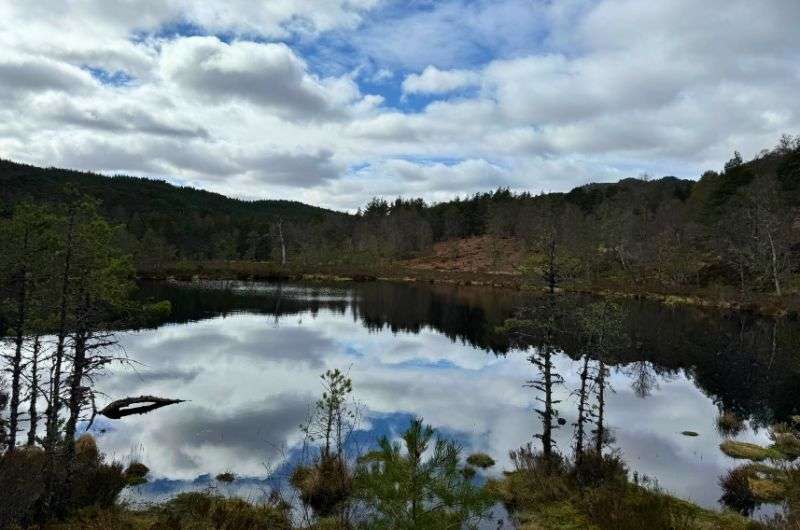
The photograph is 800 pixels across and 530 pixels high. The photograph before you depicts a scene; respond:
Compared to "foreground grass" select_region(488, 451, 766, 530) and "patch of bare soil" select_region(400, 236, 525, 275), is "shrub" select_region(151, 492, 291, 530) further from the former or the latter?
"patch of bare soil" select_region(400, 236, 525, 275)

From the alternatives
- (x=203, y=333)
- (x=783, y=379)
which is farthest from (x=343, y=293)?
(x=783, y=379)

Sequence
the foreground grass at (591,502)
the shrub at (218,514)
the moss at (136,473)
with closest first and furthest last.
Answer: the shrub at (218,514)
the foreground grass at (591,502)
the moss at (136,473)

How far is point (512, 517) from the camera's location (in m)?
14.5

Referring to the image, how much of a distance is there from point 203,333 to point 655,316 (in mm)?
49745

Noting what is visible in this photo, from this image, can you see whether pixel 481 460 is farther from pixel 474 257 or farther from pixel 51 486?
pixel 474 257

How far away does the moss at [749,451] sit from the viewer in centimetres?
2011

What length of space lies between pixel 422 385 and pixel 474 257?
119691 mm

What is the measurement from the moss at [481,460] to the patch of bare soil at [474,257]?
10654cm

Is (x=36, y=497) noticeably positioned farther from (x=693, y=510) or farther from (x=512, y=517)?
(x=693, y=510)

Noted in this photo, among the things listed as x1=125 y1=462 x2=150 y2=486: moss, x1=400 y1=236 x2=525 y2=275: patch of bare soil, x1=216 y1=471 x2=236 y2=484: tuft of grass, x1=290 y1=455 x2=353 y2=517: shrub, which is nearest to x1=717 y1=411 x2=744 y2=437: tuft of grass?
x1=290 y1=455 x2=353 y2=517: shrub

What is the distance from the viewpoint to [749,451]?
20.6 metres

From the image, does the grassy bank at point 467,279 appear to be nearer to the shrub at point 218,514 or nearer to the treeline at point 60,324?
the shrub at point 218,514

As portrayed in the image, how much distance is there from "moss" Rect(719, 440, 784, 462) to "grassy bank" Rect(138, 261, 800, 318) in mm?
40639

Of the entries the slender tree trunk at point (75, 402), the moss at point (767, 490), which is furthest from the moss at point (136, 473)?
the moss at point (767, 490)
